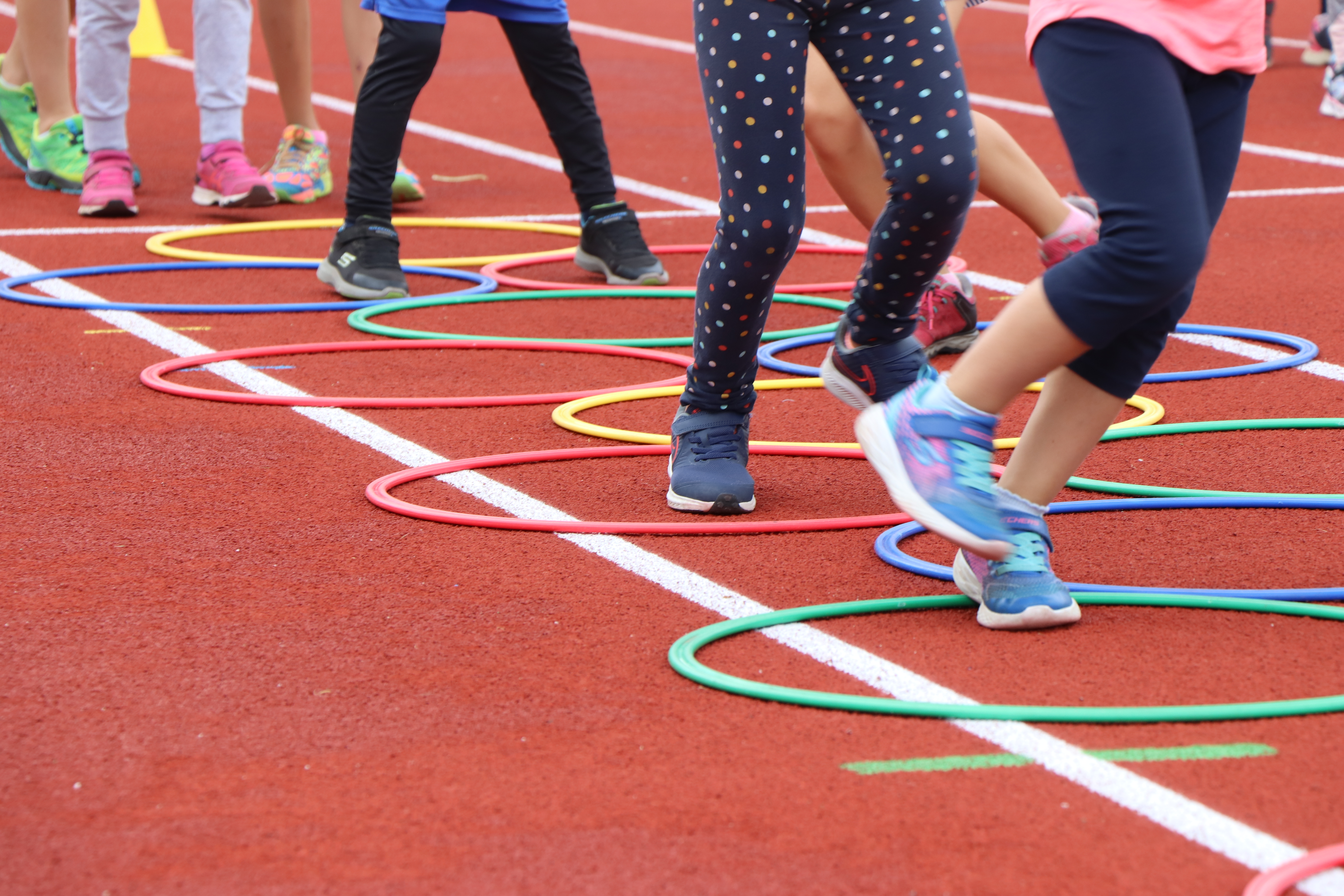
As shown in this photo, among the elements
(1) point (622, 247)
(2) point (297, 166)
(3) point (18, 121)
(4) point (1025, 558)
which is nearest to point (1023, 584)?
(4) point (1025, 558)

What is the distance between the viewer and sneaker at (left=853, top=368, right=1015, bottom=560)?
8.78ft

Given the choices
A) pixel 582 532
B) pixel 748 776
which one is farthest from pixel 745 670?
pixel 582 532

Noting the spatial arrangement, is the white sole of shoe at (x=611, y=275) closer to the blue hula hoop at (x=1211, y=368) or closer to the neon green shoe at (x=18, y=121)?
the blue hula hoop at (x=1211, y=368)

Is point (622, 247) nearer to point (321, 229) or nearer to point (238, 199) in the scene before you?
point (321, 229)

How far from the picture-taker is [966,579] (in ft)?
9.53

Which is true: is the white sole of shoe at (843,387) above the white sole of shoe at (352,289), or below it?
above

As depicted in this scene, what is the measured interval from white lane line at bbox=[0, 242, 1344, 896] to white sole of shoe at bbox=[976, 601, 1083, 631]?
0.23 metres

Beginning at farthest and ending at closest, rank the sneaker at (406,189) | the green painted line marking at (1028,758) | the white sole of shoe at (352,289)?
1. the sneaker at (406,189)
2. the white sole of shoe at (352,289)
3. the green painted line marking at (1028,758)

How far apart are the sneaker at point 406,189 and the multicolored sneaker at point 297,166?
356 millimetres

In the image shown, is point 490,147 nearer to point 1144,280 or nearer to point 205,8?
point 205,8

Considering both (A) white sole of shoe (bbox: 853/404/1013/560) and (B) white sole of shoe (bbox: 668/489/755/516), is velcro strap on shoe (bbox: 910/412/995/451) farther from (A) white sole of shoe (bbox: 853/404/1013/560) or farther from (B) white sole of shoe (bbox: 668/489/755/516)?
(B) white sole of shoe (bbox: 668/489/755/516)

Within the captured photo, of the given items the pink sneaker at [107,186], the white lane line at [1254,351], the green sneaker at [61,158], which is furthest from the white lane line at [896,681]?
the green sneaker at [61,158]

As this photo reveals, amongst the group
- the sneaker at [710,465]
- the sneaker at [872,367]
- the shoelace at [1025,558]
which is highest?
the sneaker at [872,367]

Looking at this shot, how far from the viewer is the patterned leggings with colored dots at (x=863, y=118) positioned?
3.10 metres
